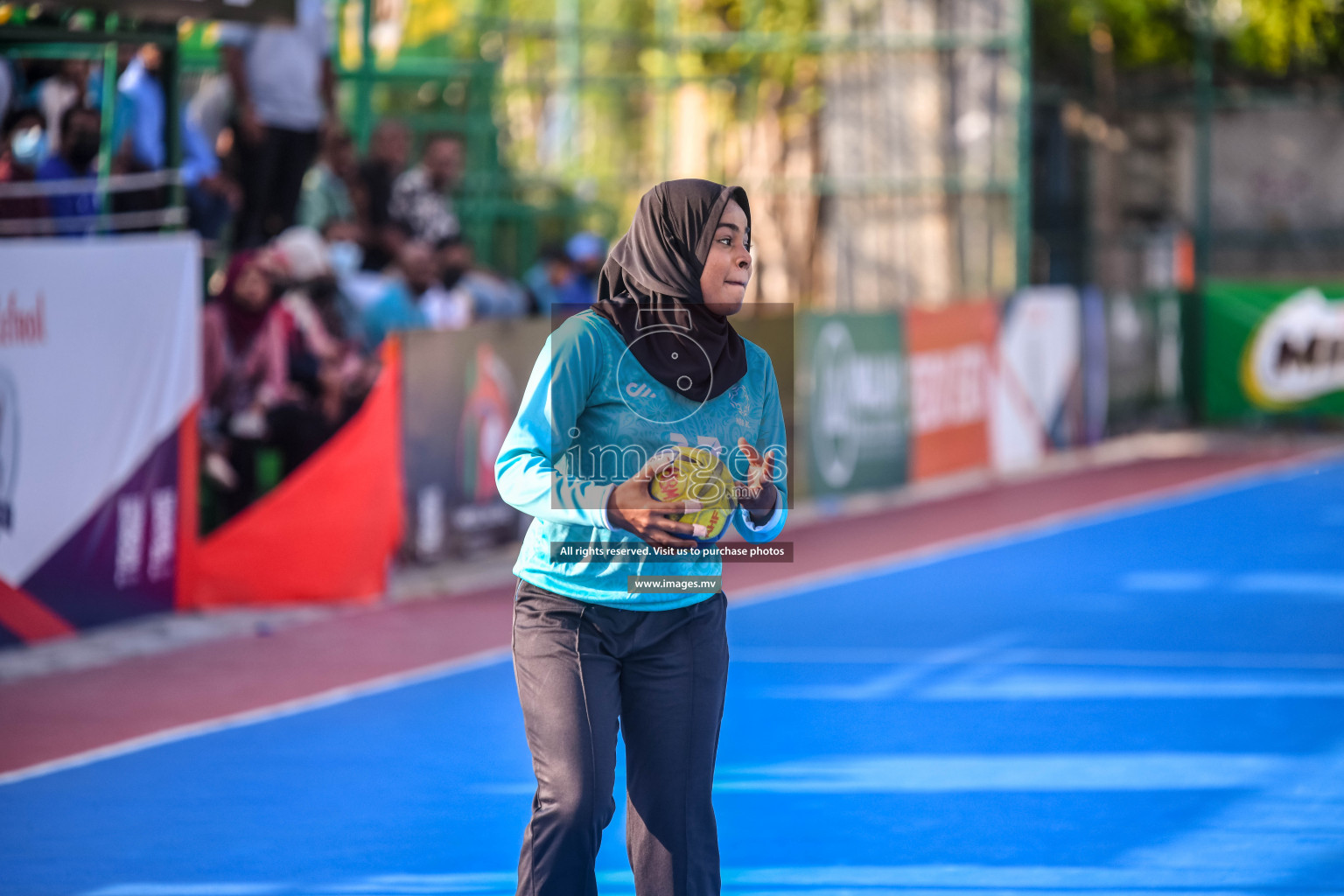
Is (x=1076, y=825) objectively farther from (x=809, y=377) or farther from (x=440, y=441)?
(x=809, y=377)

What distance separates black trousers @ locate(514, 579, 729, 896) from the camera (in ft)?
12.3

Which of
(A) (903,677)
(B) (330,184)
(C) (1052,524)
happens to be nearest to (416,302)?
(B) (330,184)

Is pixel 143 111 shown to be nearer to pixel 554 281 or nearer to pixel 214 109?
pixel 214 109

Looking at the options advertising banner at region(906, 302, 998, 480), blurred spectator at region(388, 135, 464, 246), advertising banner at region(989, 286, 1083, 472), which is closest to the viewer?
blurred spectator at region(388, 135, 464, 246)

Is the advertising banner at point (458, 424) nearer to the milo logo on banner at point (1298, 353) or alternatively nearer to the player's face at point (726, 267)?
the player's face at point (726, 267)

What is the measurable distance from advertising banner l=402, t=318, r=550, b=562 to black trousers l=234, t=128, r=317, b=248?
2046 millimetres

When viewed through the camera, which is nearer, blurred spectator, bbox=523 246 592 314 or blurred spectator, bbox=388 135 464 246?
blurred spectator, bbox=388 135 464 246

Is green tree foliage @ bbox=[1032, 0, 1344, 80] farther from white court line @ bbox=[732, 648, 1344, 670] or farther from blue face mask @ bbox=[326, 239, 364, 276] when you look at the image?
white court line @ bbox=[732, 648, 1344, 670]

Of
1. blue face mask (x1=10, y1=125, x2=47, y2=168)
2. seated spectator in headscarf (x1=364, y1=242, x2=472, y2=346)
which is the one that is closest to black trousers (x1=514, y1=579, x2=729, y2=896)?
blue face mask (x1=10, y1=125, x2=47, y2=168)

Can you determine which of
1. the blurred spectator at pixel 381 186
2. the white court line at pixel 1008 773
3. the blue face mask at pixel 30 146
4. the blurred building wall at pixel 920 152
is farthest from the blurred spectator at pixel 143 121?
the blurred building wall at pixel 920 152

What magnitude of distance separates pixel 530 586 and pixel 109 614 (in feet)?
21.2

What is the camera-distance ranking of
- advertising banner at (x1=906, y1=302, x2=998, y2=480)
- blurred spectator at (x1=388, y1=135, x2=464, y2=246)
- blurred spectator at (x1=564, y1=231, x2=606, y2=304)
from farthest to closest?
1. advertising banner at (x1=906, y1=302, x2=998, y2=480)
2. blurred spectator at (x1=564, y1=231, x2=606, y2=304)
3. blurred spectator at (x1=388, y1=135, x2=464, y2=246)

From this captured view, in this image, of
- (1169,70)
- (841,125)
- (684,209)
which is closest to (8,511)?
(684,209)

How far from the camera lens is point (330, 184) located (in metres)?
14.4
